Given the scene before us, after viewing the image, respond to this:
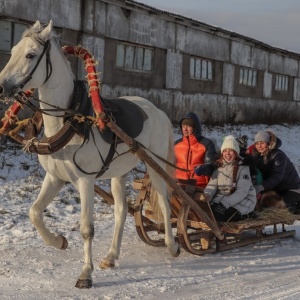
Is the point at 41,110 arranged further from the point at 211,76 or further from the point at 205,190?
the point at 211,76

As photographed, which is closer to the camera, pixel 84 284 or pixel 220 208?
pixel 84 284

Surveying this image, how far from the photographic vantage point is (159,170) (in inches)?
232

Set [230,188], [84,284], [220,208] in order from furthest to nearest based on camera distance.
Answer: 1. [230,188]
2. [220,208]
3. [84,284]

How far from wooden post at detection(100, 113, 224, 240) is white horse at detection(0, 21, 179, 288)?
25 cm

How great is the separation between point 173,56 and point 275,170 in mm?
12218

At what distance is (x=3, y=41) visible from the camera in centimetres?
1288

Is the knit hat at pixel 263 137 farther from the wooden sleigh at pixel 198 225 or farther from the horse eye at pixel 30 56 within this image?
the horse eye at pixel 30 56

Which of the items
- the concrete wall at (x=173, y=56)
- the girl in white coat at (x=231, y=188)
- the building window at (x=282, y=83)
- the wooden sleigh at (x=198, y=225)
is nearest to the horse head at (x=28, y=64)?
the wooden sleigh at (x=198, y=225)

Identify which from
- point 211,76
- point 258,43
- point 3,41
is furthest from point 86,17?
point 258,43

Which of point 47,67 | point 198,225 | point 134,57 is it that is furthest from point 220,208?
point 134,57

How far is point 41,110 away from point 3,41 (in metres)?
8.47

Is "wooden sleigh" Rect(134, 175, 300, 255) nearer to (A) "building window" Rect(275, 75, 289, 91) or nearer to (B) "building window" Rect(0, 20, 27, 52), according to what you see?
(B) "building window" Rect(0, 20, 27, 52)

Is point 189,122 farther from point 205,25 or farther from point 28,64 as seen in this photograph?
point 205,25

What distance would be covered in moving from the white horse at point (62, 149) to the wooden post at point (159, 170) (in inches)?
9.7
